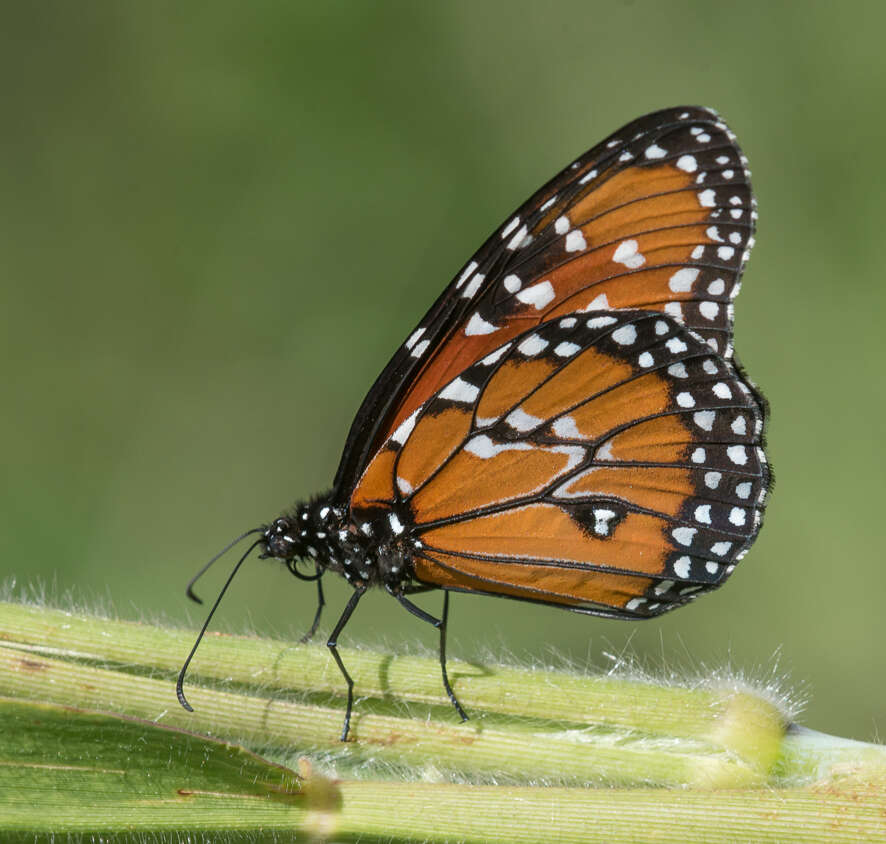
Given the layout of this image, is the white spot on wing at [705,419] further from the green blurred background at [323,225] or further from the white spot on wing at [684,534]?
the green blurred background at [323,225]

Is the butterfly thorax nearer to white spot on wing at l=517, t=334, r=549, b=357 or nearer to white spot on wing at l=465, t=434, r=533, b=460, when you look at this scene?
white spot on wing at l=465, t=434, r=533, b=460

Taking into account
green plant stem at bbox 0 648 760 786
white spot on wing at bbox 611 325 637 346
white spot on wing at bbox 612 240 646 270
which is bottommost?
green plant stem at bbox 0 648 760 786

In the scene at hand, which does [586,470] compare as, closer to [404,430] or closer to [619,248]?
[404,430]

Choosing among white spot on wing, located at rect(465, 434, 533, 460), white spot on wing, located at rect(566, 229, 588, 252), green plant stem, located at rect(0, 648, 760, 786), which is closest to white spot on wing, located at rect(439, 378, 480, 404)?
white spot on wing, located at rect(465, 434, 533, 460)

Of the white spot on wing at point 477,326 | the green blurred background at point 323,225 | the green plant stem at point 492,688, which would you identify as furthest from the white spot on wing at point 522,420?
the green blurred background at point 323,225

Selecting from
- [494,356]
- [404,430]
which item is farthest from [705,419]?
[404,430]

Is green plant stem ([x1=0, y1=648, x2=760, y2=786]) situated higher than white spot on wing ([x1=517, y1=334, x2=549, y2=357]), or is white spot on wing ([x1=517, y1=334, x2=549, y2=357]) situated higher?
white spot on wing ([x1=517, y1=334, x2=549, y2=357])

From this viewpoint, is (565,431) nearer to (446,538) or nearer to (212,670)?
(446,538)
